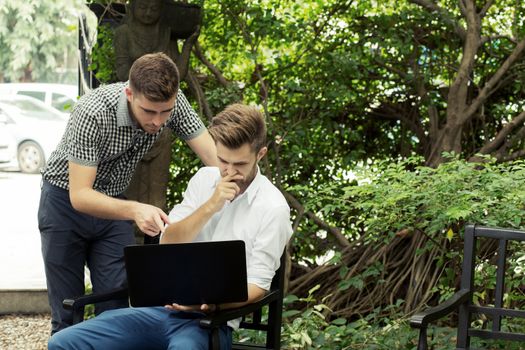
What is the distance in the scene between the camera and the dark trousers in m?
3.60

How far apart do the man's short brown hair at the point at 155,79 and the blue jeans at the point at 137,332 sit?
2.32 feet

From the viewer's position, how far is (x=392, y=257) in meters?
5.61

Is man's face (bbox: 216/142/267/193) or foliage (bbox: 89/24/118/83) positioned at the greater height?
foliage (bbox: 89/24/118/83)

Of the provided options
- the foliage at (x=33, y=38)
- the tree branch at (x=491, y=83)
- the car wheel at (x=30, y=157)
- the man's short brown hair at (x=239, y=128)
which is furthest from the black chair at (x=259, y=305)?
the foliage at (x=33, y=38)

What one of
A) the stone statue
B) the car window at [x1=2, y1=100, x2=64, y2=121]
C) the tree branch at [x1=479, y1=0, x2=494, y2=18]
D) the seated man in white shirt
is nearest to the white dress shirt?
the seated man in white shirt

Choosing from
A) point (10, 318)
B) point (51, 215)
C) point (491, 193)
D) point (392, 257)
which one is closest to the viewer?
point (51, 215)

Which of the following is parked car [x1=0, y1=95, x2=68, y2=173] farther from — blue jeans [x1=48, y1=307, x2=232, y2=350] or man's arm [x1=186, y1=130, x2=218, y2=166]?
blue jeans [x1=48, y1=307, x2=232, y2=350]

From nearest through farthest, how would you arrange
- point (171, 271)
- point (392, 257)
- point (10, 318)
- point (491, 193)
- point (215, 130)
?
1. point (171, 271)
2. point (215, 130)
3. point (491, 193)
4. point (392, 257)
5. point (10, 318)

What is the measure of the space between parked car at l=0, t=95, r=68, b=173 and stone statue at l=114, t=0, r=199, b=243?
2.96 m

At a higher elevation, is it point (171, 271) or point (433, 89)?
point (433, 89)

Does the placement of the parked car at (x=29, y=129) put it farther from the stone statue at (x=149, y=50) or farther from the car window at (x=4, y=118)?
the stone statue at (x=149, y=50)

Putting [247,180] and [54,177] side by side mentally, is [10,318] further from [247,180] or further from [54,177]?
[247,180]

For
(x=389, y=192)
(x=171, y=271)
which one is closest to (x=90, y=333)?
→ (x=171, y=271)

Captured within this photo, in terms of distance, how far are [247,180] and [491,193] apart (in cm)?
126
